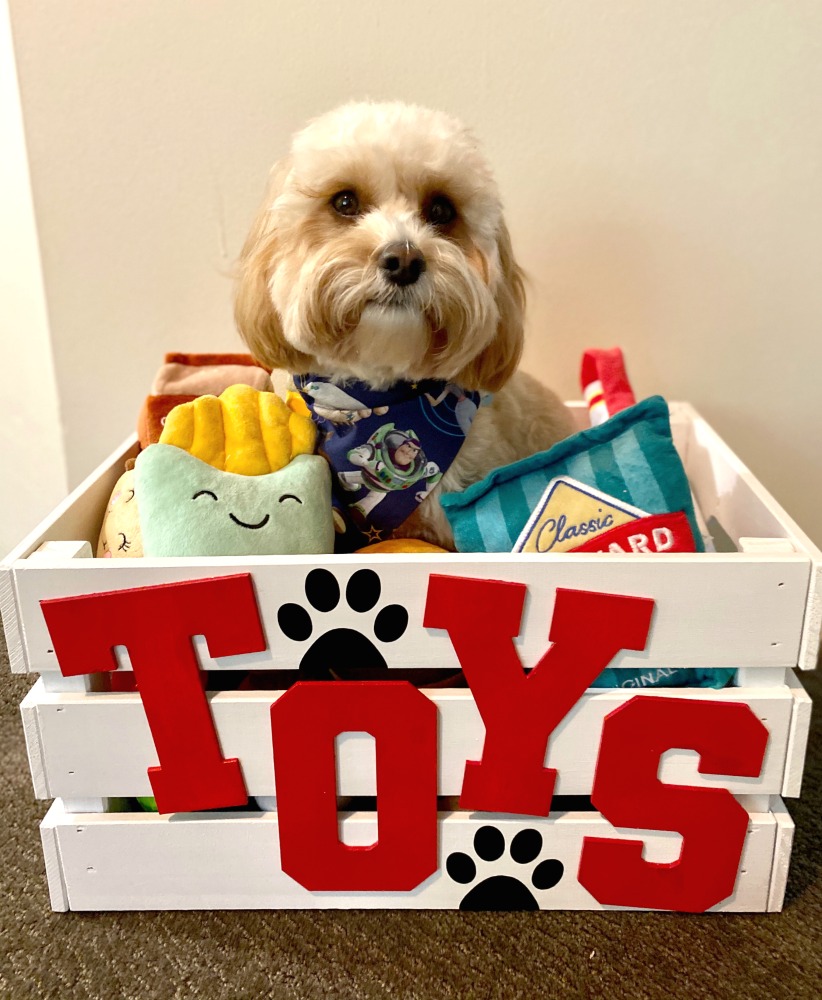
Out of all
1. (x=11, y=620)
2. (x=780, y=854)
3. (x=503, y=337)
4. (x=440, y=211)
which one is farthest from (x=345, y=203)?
(x=780, y=854)

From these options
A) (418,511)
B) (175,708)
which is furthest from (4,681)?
(418,511)

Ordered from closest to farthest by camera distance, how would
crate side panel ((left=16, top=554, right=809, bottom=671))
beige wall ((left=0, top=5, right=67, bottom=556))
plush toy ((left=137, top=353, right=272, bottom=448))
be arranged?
crate side panel ((left=16, top=554, right=809, bottom=671))
plush toy ((left=137, top=353, right=272, bottom=448))
beige wall ((left=0, top=5, right=67, bottom=556))

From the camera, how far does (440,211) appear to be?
3.17ft

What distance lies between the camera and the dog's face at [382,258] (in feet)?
2.87

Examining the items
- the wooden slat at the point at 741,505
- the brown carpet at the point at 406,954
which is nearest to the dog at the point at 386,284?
the wooden slat at the point at 741,505

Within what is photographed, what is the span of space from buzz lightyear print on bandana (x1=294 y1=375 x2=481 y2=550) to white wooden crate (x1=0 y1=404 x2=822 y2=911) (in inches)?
8.3

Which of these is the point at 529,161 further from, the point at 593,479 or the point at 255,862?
the point at 255,862

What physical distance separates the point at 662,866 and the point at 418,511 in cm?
48

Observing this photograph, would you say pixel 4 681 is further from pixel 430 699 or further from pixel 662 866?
pixel 662 866

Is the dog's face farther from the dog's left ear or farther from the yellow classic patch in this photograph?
the yellow classic patch

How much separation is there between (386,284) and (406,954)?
2.27 ft

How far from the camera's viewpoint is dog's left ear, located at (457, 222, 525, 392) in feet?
3.19

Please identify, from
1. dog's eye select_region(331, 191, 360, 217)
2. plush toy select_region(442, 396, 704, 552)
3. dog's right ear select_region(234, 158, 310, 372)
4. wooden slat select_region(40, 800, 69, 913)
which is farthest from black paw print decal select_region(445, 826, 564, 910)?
dog's eye select_region(331, 191, 360, 217)

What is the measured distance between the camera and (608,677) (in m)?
0.86
